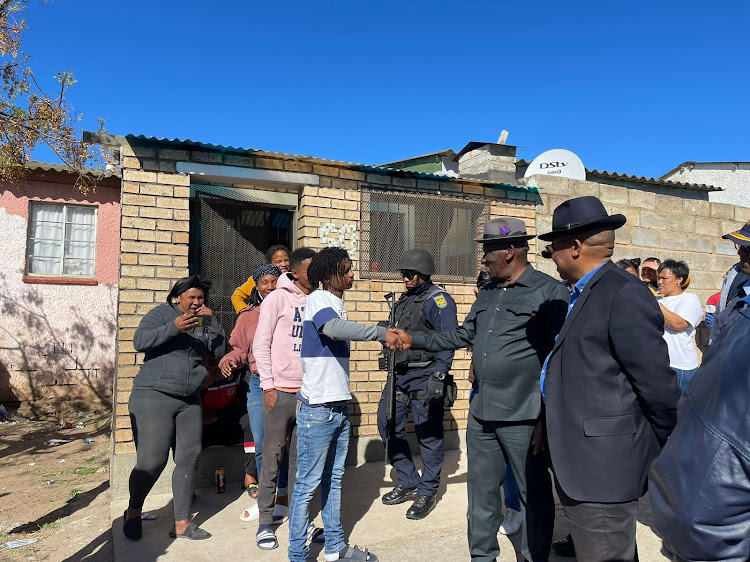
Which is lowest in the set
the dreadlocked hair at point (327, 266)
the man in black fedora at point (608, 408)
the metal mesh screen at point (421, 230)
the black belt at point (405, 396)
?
the black belt at point (405, 396)

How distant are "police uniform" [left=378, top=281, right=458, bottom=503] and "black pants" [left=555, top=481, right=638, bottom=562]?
2233 mm

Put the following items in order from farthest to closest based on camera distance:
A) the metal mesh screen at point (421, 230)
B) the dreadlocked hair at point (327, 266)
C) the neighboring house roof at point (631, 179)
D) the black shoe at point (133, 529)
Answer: the neighboring house roof at point (631, 179)
the metal mesh screen at point (421, 230)
the black shoe at point (133, 529)
the dreadlocked hair at point (327, 266)

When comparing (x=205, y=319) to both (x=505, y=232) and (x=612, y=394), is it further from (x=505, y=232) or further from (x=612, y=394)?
(x=612, y=394)

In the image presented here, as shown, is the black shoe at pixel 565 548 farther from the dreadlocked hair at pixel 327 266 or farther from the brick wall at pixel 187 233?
the brick wall at pixel 187 233

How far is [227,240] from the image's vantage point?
19.6 feet

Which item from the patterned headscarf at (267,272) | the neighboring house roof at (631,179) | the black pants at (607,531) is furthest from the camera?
the neighboring house roof at (631,179)

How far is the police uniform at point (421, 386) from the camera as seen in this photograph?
4.66 metres

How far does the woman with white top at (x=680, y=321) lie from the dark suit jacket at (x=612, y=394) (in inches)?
101

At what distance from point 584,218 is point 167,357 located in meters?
3.07

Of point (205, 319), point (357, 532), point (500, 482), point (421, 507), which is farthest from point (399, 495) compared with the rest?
point (205, 319)

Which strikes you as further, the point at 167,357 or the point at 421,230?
the point at 421,230

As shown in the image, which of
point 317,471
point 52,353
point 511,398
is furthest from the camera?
point 52,353

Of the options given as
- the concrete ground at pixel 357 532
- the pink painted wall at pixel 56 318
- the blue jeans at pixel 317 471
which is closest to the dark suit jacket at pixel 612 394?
the blue jeans at pixel 317 471

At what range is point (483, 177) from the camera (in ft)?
24.9
